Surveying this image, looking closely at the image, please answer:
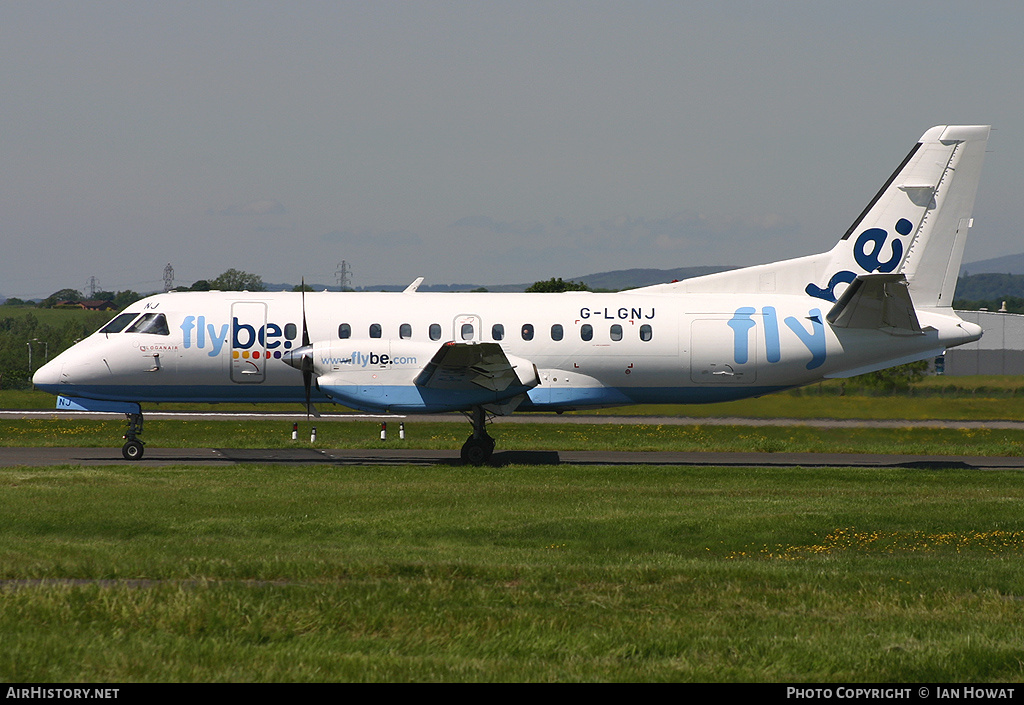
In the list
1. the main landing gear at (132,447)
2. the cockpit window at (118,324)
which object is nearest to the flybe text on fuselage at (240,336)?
the cockpit window at (118,324)

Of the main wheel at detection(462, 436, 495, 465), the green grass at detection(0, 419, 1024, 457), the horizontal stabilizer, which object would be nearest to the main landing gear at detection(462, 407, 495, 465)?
the main wheel at detection(462, 436, 495, 465)

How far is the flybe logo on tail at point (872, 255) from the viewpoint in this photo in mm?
27750

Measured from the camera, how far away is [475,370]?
2577 cm

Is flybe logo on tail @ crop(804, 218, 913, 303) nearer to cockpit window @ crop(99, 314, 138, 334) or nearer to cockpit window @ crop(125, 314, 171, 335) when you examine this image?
cockpit window @ crop(125, 314, 171, 335)

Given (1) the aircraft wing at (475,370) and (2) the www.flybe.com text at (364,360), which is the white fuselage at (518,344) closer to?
(1) the aircraft wing at (475,370)

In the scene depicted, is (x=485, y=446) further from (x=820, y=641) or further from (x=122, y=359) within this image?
(x=820, y=641)

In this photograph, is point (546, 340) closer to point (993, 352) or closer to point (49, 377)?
point (49, 377)

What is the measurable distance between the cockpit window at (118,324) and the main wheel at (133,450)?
3079 millimetres

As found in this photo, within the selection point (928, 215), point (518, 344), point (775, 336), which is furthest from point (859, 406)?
point (518, 344)

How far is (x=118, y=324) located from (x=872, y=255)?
2083 centimetres

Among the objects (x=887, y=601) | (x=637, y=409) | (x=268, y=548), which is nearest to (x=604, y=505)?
(x=268, y=548)

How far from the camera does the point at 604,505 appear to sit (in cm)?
1897

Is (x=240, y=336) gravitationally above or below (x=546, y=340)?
above

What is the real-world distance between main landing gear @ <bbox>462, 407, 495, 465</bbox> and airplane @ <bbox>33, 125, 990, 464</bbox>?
50 millimetres
